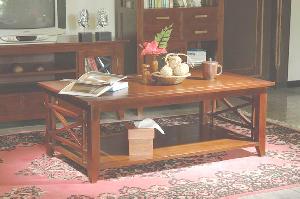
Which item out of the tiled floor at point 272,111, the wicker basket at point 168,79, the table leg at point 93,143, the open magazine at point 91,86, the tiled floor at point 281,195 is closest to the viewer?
the tiled floor at point 281,195

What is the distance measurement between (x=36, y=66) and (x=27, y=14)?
0.46 m

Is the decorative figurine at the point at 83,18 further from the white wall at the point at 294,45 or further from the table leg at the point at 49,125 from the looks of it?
the white wall at the point at 294,45

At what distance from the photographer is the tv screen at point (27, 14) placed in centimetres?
482

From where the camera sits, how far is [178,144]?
12.4ft

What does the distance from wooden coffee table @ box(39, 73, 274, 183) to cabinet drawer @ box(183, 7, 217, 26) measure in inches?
57.8

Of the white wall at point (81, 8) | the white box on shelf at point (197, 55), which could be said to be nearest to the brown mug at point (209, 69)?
the white box on shelf at point (197, 55)

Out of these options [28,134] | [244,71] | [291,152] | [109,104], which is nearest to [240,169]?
[291,152]

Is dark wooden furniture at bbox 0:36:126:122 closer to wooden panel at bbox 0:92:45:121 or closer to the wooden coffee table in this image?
wooden panel at bbox 0:92:45:121

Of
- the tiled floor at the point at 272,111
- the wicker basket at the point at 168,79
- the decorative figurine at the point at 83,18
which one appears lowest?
the tiled floor at the point at 272,111

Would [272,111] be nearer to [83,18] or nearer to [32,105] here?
[83,18]

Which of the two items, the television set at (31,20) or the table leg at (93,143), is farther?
the television set at (31,20)

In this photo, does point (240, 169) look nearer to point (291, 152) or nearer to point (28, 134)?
point (291, 152)

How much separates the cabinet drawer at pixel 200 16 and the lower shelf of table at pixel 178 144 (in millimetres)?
1549

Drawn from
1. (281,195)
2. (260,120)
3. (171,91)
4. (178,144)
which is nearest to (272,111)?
(260,120)
